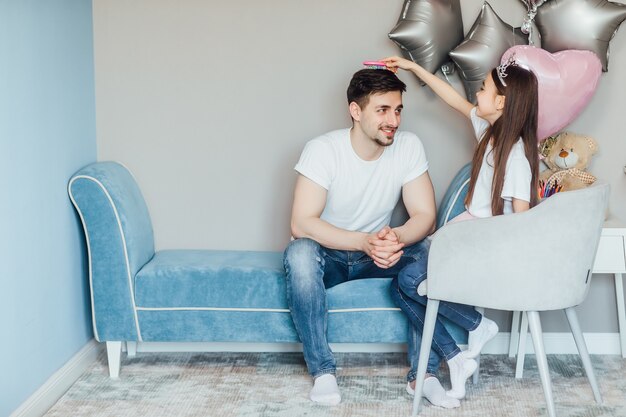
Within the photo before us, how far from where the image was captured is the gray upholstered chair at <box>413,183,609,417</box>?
99.8 inches

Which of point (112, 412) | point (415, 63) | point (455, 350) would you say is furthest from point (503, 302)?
point (112, 412)

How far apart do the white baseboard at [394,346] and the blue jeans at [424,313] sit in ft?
1.60

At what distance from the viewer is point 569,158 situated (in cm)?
329

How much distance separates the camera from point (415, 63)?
3271 mm

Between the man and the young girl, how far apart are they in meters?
0.21

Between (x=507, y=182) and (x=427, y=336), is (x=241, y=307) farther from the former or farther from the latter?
(x=507, y=182)

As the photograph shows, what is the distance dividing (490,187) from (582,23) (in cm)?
84

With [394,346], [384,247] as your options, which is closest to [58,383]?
[384,247]

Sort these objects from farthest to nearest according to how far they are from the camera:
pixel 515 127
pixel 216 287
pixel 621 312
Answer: pixel 621 312 → pixel 216 287 → pixel 515 127

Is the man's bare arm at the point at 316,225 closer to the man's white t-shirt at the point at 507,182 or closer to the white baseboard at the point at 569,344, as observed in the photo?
the man's white t-shirt at the point at 507,182

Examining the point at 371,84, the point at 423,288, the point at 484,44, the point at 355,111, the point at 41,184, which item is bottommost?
the point at 423,288

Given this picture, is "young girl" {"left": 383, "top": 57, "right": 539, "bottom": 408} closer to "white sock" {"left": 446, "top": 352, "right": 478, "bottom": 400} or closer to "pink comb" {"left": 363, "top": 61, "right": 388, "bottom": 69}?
"white sock" {"left": 446, "top": 352, "right": 478, "bottom": 400}

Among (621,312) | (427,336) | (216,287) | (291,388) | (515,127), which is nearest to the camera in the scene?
(427,336)

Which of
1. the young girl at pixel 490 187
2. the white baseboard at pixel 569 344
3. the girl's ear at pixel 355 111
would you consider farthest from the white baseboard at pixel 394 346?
the girl's ear at pixel 355 111
